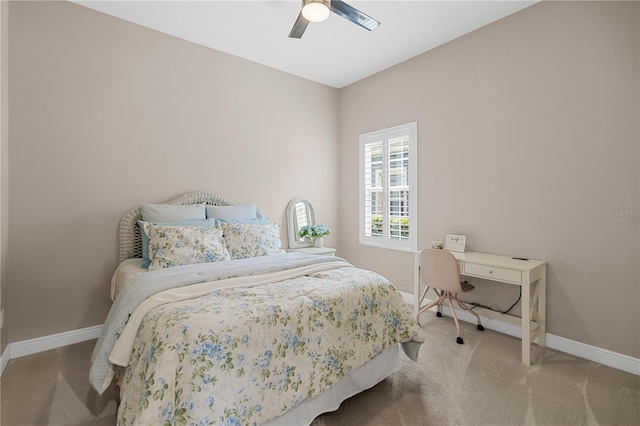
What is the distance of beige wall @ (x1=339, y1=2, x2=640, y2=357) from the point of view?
2281mm

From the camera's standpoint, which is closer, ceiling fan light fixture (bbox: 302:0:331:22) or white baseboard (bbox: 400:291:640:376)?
ceiling fan light fixture (bbox: 302:0:331:22)

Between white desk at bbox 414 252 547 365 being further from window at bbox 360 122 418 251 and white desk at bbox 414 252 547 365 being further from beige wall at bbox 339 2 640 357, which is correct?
window at bbox 360 122 418 251

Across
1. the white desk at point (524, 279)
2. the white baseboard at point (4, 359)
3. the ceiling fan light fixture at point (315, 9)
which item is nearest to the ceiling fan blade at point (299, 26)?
the ceiling fan light fixture at point (315, 9)

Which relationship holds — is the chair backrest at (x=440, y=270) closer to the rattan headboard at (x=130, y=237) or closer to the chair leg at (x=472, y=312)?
the chair leg at (x=472, y=312)

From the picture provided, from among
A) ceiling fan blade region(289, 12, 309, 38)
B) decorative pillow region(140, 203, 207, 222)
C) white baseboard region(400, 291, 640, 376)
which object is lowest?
white baseboard region(400, 291, 640, 376)

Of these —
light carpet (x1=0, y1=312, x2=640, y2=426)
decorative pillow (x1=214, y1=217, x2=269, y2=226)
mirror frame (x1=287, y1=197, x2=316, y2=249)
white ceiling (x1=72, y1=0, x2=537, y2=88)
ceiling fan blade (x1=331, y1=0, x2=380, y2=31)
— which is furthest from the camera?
mirror frame (x1=287, y1=197, x2=316, y2=249)

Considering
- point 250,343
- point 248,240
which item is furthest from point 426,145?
point 250,343

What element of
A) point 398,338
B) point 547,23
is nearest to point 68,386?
point 398,338

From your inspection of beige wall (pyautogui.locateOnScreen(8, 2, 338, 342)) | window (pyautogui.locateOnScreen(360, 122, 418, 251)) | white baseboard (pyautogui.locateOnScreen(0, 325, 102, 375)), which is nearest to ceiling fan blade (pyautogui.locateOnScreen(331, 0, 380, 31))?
window (pyautogui.locateOnScreen(360, 122, 418, 251))

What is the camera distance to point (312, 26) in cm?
300

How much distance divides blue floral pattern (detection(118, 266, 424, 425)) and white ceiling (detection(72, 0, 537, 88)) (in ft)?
7.84

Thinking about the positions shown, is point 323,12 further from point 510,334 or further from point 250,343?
point 510,334

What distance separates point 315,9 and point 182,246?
1978mm

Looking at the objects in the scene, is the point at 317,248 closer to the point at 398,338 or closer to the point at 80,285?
the point at 398,338
